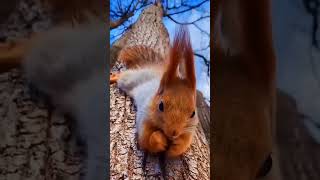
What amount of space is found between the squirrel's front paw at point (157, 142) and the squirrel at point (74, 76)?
247mm

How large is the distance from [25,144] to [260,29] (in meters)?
1.40

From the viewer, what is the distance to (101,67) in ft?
9.39

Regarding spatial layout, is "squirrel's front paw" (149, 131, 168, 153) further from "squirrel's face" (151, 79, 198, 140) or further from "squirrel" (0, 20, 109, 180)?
"squirrel" (0, 20, 109, 180)

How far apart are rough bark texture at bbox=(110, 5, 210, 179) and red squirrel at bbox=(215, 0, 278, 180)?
8 cm

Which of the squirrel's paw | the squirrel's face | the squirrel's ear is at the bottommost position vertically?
the squirrel's face

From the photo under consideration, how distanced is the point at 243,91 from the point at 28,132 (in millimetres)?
1166

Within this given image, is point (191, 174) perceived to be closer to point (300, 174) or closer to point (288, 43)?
point (300, 174)

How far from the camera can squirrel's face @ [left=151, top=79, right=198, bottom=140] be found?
2.91 metres

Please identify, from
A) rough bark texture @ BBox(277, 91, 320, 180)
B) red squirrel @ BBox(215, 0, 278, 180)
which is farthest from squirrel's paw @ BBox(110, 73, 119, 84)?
rough bark texture @ BBox(277, 91, 320, 180)

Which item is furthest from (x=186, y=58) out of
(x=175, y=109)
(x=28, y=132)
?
(x=28, y=132)

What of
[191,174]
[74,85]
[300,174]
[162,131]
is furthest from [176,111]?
[300,174]

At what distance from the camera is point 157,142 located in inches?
114

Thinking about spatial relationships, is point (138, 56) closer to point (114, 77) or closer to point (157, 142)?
point (114, 77)

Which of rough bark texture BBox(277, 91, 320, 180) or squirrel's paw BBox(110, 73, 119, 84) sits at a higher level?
squirrel's paw BBox(110, 73, 119, 84)
